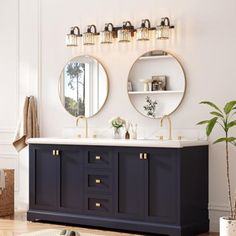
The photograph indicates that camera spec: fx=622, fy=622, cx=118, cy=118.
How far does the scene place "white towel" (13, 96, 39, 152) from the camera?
688cm

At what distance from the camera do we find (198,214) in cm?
577

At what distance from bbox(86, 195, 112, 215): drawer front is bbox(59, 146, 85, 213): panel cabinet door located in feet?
0.30

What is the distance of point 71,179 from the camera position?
6.09 metres

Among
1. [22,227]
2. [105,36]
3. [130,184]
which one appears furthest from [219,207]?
[105,36]

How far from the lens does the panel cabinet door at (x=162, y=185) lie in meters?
5.51

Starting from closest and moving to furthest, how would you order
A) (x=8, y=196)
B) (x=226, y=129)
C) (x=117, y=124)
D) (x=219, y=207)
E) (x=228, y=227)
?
(x=228, y=227) → (x=226, y=129) → (x=219, y=207) → (x=117, y=124) → (x=8, y=196)

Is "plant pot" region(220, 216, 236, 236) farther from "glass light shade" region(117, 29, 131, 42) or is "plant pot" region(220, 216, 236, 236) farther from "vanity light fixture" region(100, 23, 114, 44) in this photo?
"vanity light fixture" region(100, 23, 114, 44)

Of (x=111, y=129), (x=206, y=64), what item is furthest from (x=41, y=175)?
(x=206, y=64)

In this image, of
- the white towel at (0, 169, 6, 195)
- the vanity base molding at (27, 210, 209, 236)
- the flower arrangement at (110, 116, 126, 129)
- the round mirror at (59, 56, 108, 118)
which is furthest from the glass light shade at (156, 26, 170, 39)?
the white towel at (0, 169, 6, 195)

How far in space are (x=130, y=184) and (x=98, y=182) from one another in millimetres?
347

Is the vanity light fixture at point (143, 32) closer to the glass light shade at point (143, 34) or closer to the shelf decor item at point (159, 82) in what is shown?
the glass light shade at point (143, 34)

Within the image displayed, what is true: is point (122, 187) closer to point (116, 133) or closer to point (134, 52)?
point (116, 133)

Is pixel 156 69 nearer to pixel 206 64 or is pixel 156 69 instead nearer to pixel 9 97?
pixel 206 64

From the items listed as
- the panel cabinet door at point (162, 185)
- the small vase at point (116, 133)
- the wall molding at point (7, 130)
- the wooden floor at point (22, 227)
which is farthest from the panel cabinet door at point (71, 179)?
the wall molding at point (7, 130)
